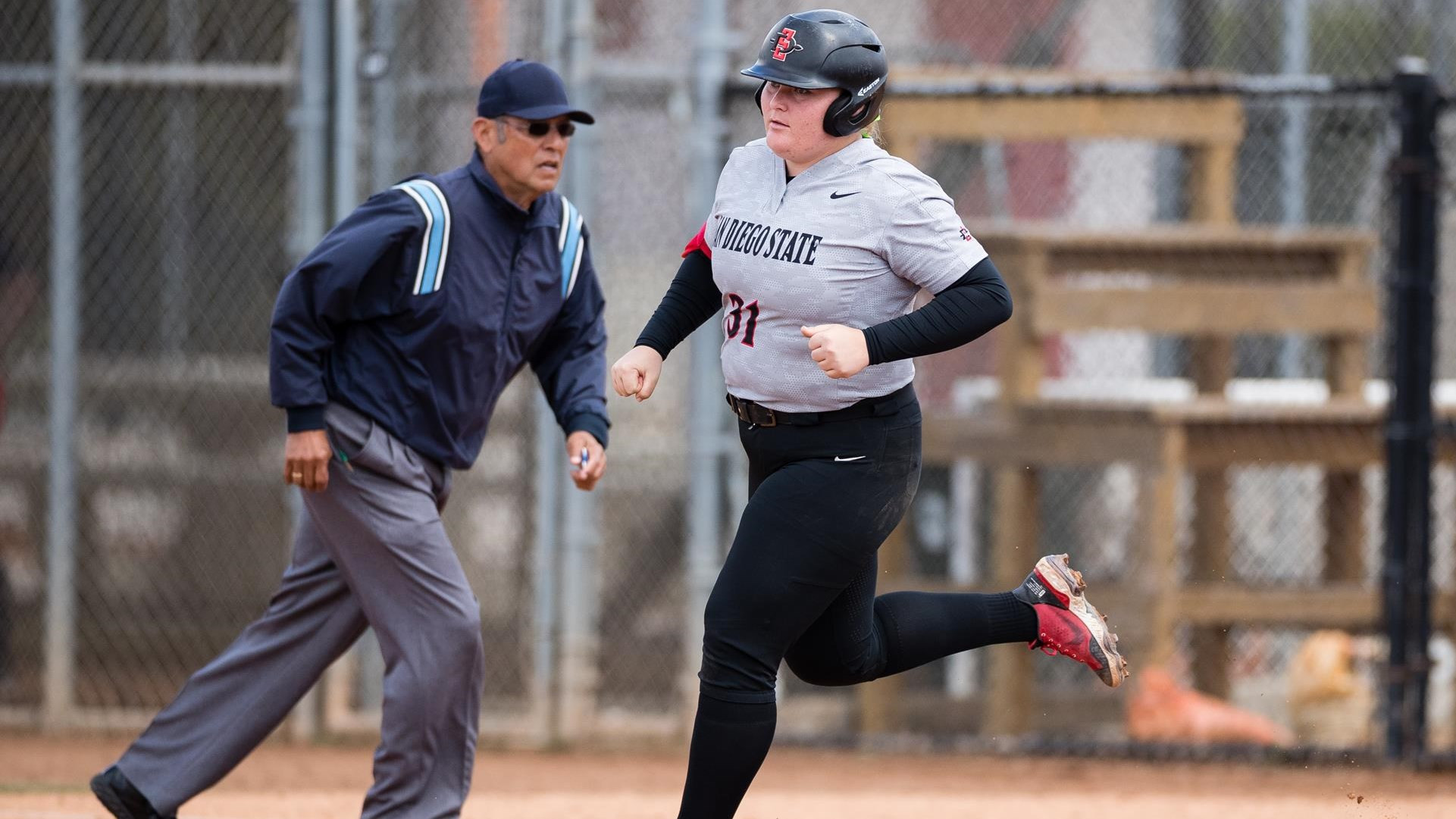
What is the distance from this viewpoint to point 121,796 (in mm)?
4312

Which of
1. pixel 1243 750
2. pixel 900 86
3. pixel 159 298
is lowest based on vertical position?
pixel 1243 750

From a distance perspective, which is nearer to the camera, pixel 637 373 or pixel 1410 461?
pixel 637 373

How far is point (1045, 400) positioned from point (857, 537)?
3666mm

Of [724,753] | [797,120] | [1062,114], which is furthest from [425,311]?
[1062,114]

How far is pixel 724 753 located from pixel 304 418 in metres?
1.32

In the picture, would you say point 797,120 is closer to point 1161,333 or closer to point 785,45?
point 785,45

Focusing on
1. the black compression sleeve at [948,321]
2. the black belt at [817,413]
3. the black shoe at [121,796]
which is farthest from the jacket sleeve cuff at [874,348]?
the black shoe at [121,796]

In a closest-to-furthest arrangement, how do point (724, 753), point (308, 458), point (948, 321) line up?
1. point (948, 321)
2. point (724, 753)
3. point (308, 458)

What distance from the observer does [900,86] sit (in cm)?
683

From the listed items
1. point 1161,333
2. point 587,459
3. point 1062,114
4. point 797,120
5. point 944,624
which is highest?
point 1062,114

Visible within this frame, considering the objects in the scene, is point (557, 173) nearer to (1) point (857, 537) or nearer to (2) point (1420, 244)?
(1) point (857, 537)

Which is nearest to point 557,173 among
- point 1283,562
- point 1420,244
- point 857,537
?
point 857,537

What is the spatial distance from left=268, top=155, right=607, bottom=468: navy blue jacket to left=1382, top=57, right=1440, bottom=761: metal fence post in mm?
3731

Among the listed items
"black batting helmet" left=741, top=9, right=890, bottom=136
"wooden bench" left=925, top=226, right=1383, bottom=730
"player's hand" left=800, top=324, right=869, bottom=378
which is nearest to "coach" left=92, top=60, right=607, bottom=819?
"black batting helmet" left=741, top=9, right=890, bottom=136
